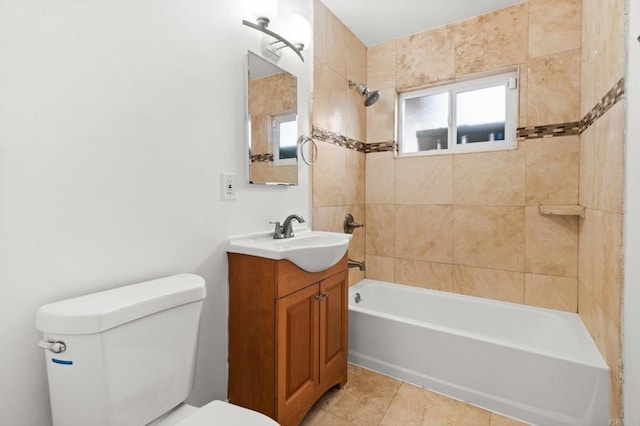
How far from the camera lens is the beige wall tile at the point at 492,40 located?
83.3 inches

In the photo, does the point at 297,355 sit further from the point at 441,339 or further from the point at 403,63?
the point at 403,63

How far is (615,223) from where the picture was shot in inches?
51.6

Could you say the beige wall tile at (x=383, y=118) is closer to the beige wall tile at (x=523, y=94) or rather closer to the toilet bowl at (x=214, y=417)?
the beige wall tile at (x=523, y=94)

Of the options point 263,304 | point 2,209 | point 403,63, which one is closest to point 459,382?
point 263,304

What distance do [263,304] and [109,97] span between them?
973 mm

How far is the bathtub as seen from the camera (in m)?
1.46

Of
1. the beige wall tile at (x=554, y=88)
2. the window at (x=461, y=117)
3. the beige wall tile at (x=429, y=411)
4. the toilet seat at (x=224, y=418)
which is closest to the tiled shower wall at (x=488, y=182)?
the beige wall tile at (x=554, y=88)

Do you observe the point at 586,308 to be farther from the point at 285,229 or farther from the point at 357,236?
the point at 285,229

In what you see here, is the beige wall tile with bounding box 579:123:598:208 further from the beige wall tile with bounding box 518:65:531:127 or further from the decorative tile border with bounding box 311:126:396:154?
the decorative tile border with bounding box 311:126:396:154

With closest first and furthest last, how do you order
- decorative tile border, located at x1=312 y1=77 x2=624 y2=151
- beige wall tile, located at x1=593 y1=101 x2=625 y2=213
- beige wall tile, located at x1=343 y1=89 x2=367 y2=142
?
beige wall tile, located at x1=593 y1=101 x2=625 y2=213, decorative tile border, located at x1=312 y1=77 x2=624 y2=151, beige wall tile, located at x1=343 y1=89 x2=367 y2=142

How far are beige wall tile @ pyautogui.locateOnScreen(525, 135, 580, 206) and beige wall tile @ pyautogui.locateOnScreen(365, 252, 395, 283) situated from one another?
1154mm

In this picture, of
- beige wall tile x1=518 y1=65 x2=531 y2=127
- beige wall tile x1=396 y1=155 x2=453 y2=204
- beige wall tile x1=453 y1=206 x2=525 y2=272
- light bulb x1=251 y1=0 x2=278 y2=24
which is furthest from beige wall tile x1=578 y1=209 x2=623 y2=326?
light bulb x1=251 y1=0 x2=278 y2=24

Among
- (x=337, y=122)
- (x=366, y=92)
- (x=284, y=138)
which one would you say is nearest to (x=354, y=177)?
(x=337, y=122)

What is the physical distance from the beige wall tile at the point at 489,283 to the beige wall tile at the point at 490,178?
518mm
